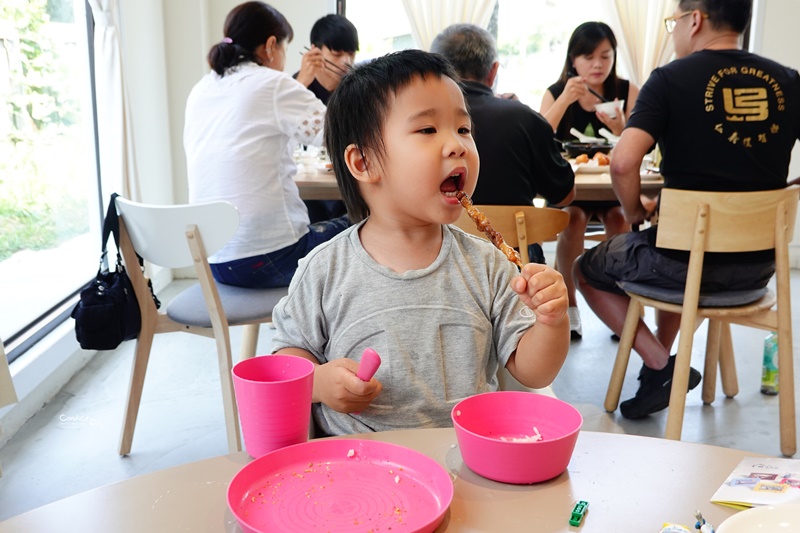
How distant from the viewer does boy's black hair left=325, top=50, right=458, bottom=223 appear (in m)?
1.19

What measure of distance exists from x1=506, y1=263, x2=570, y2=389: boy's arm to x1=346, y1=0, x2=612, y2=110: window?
4.26m

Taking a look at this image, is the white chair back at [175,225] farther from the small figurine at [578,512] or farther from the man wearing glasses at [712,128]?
the small figurine at [578,512]

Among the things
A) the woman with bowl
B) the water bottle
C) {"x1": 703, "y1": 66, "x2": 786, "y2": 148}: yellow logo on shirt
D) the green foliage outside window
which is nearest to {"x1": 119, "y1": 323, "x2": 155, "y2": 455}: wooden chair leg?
the green foliage outside window

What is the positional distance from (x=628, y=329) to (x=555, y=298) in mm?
1778

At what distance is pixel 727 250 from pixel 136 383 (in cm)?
179

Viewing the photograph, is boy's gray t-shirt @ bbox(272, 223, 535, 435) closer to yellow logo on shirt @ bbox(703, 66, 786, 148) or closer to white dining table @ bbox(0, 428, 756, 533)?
white dining table @ bbox(0, 428, 756, 533)

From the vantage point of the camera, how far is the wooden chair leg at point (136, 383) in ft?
7.45

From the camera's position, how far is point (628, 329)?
2.62 metres

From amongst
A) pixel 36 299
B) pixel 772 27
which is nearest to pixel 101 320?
pixel 36 299

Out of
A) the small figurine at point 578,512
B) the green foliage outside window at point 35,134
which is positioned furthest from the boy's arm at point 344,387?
the green foliage outside window at point 35,134

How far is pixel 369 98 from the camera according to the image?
3.95 ft

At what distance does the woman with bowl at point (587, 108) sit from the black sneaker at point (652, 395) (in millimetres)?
838

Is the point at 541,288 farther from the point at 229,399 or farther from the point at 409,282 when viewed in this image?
the point at 229,399

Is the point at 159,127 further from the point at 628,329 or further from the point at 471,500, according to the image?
the point at 471,500
